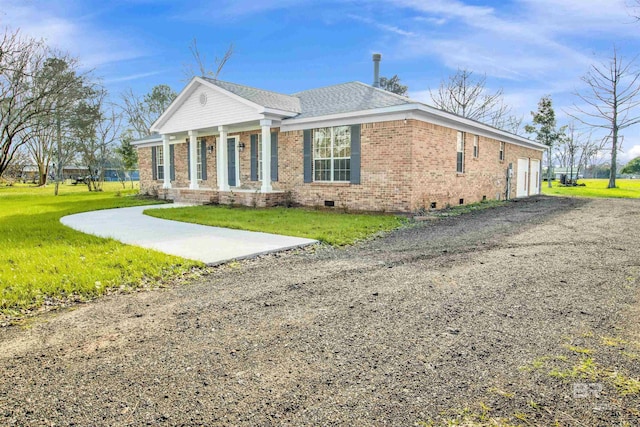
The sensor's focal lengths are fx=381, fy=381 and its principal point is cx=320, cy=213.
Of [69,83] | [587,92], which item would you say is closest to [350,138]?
[69,83]

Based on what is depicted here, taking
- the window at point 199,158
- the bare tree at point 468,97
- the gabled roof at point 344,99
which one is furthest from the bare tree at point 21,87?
the bare tree at point 468,97

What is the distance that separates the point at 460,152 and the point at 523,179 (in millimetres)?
9582

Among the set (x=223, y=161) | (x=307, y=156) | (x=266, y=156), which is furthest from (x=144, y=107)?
(x=307, y=156)

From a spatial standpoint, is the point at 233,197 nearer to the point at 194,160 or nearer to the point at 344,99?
the point at 194,160

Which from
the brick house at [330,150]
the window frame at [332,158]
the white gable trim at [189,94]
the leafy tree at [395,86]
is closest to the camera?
the brick house at [330,150]

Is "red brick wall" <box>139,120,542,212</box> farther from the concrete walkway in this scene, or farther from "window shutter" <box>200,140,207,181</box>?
the concrete walkway

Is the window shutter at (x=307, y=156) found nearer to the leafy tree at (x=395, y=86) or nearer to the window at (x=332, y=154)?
the window at (x=332, y=154)

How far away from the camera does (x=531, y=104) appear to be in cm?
3503

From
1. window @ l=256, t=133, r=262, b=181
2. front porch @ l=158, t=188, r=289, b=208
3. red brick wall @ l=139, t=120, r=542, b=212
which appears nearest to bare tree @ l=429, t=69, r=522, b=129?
red brick wall @ l=139, t=120, r=542, b=212

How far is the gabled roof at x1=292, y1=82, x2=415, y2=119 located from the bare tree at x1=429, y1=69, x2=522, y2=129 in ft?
79.3

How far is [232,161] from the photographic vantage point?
55.0ft

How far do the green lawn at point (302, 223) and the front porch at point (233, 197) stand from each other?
1473mm

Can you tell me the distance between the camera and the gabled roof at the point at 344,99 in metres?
12.4

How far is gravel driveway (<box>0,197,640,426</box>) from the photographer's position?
7.32 feet
